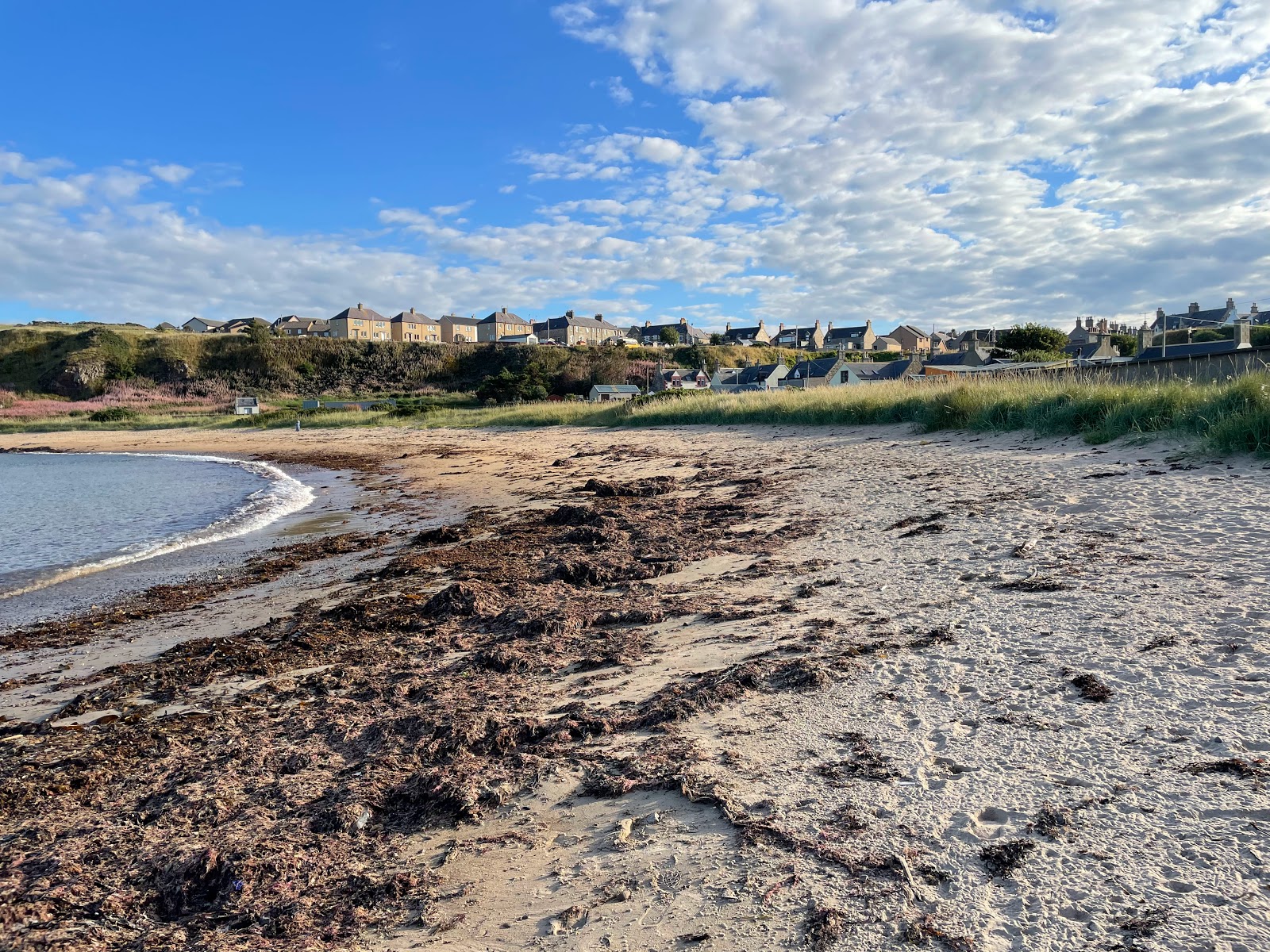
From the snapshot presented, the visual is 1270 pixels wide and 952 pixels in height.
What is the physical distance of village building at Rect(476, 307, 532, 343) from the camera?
10694 centimetres

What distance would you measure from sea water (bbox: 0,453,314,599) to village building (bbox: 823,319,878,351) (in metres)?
91.4

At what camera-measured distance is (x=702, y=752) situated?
3.23 meters

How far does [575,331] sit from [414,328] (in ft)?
77.2

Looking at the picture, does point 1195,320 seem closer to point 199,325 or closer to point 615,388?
point 615,388

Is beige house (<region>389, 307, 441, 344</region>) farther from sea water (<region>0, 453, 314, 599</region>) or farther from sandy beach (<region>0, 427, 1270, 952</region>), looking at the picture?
sandy beach (<region>0, 427, 1270, 952</region>)

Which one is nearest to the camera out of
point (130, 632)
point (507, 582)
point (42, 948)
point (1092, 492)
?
point (42, 948)

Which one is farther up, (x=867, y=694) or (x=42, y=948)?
(x=867, y=694)

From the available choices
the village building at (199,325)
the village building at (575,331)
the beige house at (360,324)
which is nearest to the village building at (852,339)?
the village building at (575,331)

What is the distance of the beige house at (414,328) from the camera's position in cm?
10219

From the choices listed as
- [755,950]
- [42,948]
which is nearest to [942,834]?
[755,950]

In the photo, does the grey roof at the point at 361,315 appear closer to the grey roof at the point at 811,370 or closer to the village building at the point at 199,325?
the village building at the point at 199,325

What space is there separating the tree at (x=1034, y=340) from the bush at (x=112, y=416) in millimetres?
67218

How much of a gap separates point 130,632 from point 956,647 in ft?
21.8

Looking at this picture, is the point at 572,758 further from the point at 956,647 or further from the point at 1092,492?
the point at 1092,492
